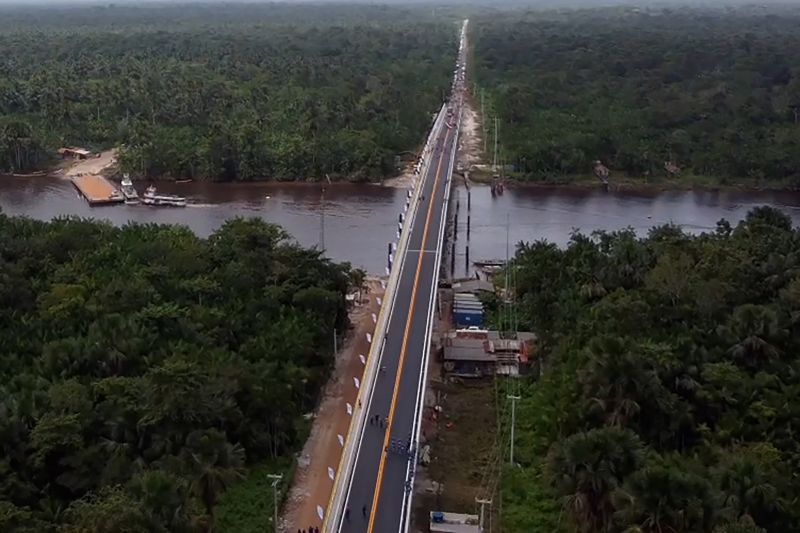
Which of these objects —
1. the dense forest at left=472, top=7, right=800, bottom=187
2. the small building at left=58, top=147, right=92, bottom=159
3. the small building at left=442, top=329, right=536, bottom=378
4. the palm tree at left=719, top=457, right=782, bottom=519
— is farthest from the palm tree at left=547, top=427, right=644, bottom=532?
the small building at left=58, top=147, right=92, bottom=159

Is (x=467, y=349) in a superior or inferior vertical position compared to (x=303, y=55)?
inferior

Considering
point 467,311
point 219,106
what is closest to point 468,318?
point 467,311

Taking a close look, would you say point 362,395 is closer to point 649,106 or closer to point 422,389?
point 422,389

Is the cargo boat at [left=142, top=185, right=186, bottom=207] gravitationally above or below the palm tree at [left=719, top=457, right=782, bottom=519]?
above

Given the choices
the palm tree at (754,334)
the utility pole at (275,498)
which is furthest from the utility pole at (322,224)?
the utility pole at (275,498)

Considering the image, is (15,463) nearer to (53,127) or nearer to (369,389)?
(369,389)

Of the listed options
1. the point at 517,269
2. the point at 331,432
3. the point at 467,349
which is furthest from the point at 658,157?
the point at 331,432

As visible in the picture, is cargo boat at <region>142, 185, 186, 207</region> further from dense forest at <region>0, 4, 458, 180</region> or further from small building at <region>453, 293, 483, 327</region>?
small building at <region>453, 293, 483, 327</region>

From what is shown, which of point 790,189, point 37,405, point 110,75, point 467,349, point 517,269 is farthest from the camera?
point 110,75
